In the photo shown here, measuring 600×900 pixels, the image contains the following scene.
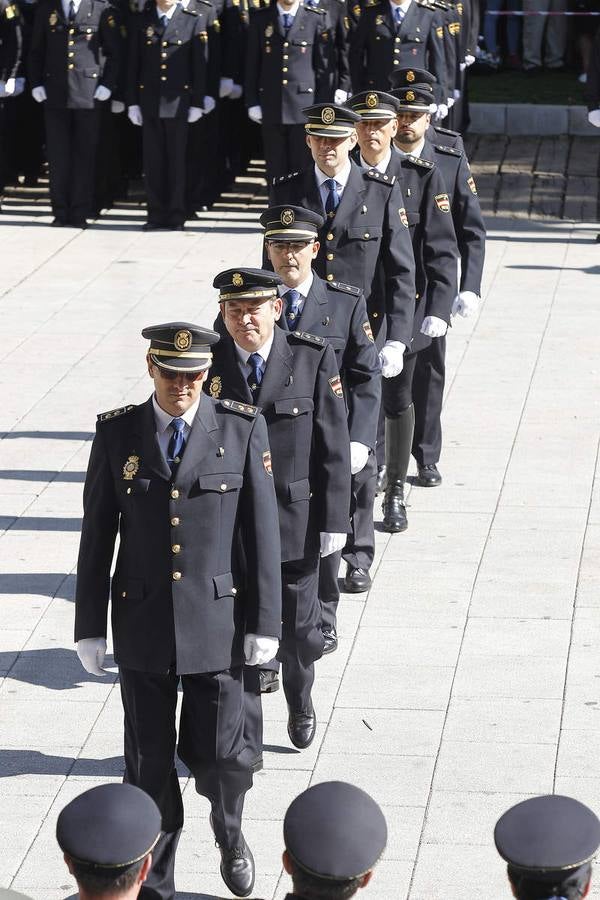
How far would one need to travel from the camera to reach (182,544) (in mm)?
5047

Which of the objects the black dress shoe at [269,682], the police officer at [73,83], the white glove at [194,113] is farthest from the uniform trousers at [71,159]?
the black dress shoe at [269,682]

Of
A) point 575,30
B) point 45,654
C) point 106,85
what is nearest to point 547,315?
point 106,85

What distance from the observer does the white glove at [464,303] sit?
866cm

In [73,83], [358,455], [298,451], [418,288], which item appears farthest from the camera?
[73,83]

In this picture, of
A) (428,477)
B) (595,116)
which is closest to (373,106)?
(428,477)

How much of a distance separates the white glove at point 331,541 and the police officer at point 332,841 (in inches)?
117

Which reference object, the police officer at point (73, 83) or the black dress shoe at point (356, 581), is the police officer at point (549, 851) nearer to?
the black dress shoe at point (356, 581)

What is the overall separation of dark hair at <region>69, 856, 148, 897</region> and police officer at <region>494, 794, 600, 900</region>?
0.67 metres

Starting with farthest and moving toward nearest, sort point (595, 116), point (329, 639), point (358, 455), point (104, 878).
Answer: point (595, 116) < point (329, 639) < point (358, 455) < point (104, 878)

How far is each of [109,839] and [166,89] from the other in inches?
490

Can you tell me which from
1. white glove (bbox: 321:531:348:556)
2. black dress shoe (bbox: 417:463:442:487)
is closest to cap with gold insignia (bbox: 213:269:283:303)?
white glove (bbox: 321:531:348:556)

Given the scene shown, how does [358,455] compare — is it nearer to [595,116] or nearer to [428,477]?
[428,477]

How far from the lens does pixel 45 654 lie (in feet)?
22.9

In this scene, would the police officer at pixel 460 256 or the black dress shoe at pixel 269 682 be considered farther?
the police officer at pixel 460 256
